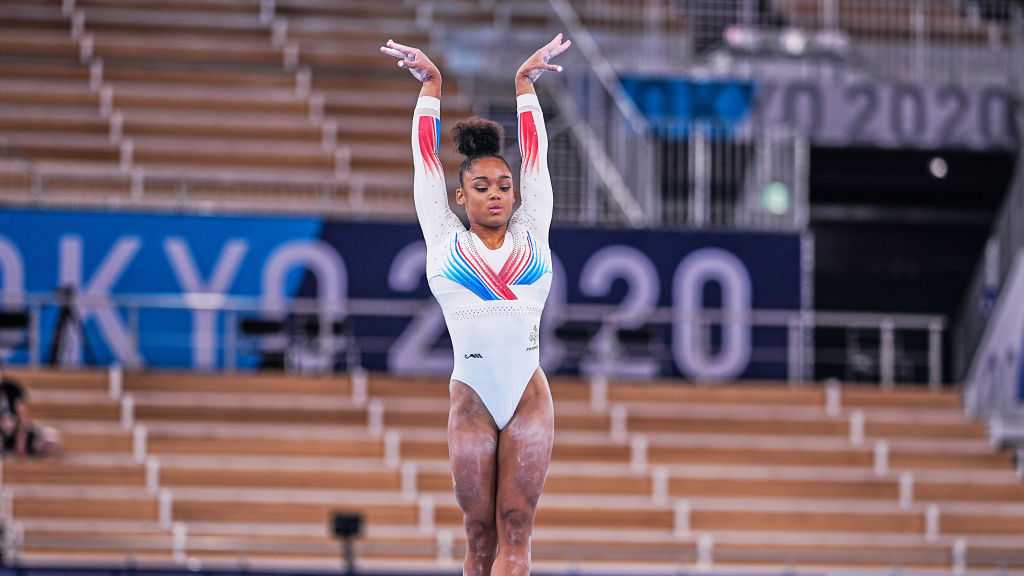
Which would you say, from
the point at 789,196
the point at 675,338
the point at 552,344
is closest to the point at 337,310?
the point at 552,344

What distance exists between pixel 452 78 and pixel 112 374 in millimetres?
6427

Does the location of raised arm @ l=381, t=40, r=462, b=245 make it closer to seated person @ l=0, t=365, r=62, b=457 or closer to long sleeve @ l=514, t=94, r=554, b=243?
long sleeve @ l=514, t=94, r=554, b=243

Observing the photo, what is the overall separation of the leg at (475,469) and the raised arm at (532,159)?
0.79m

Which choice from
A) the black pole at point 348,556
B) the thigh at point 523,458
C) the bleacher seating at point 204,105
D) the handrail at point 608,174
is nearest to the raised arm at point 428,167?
the thigh at point 523,458

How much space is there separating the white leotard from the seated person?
10643 mm

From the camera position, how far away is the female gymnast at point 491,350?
784 centimetres

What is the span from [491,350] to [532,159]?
0.89 metres

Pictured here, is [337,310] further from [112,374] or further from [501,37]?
[501,37]

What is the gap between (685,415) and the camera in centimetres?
2070

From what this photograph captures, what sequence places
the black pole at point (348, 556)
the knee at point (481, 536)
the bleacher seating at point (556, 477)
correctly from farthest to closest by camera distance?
the bleacher seating at point (556, 477) < the black pole at point (348, 556) < the knee at point (481, 536)

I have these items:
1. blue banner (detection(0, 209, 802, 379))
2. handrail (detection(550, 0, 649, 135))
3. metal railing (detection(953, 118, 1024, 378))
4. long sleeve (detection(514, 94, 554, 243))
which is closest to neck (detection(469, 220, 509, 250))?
long sleeve (detection(514, 94, 554, 243))

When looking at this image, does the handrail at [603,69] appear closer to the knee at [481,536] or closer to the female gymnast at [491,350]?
the female gymnast at [491,350]

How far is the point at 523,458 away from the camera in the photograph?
7.84 m

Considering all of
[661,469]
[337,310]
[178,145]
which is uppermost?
[178,145]
